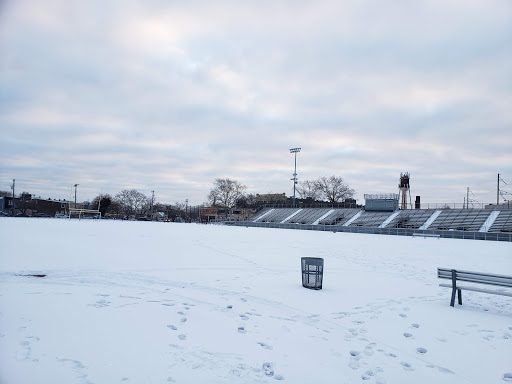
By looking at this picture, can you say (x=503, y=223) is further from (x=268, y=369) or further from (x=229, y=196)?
(x=229, y=196)

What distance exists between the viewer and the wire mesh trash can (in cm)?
899

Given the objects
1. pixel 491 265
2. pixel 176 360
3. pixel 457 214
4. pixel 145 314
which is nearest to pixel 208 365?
pixel 176 360

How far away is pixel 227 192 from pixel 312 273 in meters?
98.3

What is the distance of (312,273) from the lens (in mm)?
9039

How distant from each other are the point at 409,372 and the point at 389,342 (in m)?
0.93

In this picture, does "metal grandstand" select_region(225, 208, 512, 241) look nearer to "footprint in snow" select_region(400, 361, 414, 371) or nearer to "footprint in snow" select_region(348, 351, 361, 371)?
"footprint in snow" select_region(400, 361, 414, 371)

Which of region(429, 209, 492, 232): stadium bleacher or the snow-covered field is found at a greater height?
region(429, 209, 492, 232): stadium bleacher

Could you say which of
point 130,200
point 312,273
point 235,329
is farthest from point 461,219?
point 130,200

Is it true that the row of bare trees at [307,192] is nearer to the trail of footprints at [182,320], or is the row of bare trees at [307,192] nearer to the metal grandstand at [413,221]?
the metal grandstand at [413,221]

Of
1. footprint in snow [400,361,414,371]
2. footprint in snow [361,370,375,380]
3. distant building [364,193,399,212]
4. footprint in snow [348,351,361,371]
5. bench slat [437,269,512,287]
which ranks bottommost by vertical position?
footprint in snow [361,370,375,380]

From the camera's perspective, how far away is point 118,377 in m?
4.09

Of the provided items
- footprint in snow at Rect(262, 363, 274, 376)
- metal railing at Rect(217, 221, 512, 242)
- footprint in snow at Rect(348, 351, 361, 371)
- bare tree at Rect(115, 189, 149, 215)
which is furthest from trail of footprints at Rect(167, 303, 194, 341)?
bare tree at Rect(115, 189, 149, 215)

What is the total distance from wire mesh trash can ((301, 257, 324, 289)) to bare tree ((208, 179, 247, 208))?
98147 millimetres

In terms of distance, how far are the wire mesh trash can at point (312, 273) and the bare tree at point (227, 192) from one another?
322 feet
